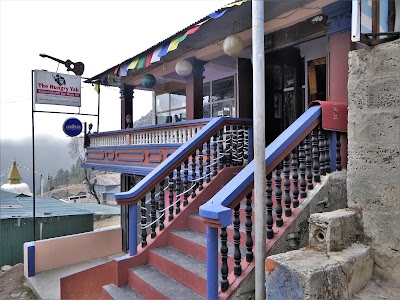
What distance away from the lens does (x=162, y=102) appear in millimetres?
13742

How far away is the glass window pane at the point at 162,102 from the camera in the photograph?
13500 millimetres

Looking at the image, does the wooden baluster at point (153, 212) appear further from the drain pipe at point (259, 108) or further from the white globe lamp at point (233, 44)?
the white globe lamp at point (233, 44)

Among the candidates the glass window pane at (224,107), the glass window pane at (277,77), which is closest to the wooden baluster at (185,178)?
the glass window pane at (277,77)

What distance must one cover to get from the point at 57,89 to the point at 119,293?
28.3 ft

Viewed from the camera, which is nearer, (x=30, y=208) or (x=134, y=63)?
(x=134, y=63)

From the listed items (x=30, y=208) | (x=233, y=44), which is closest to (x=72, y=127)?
(x=30, y=208)

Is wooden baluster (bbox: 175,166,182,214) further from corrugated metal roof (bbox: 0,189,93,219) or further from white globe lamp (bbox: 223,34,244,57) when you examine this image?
corrugated metal roof (bbox: 0,189,93,219)

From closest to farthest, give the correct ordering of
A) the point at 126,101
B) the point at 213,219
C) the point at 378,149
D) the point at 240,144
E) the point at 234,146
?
1. the point at 378,149
2. the point at 213,219
3. the point at 234,146
4. the point at 240,144
5. the point at 126,101

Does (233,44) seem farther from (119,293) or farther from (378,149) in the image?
(119,293)

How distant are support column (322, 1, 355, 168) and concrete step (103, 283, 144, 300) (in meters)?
4.18

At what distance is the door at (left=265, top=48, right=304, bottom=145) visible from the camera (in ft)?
24.7

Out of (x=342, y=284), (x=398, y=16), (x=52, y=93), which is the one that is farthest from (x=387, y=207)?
(x=52, y=93)

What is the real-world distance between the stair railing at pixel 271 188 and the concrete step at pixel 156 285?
2.00 feet

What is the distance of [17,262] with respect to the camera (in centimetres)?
1099
